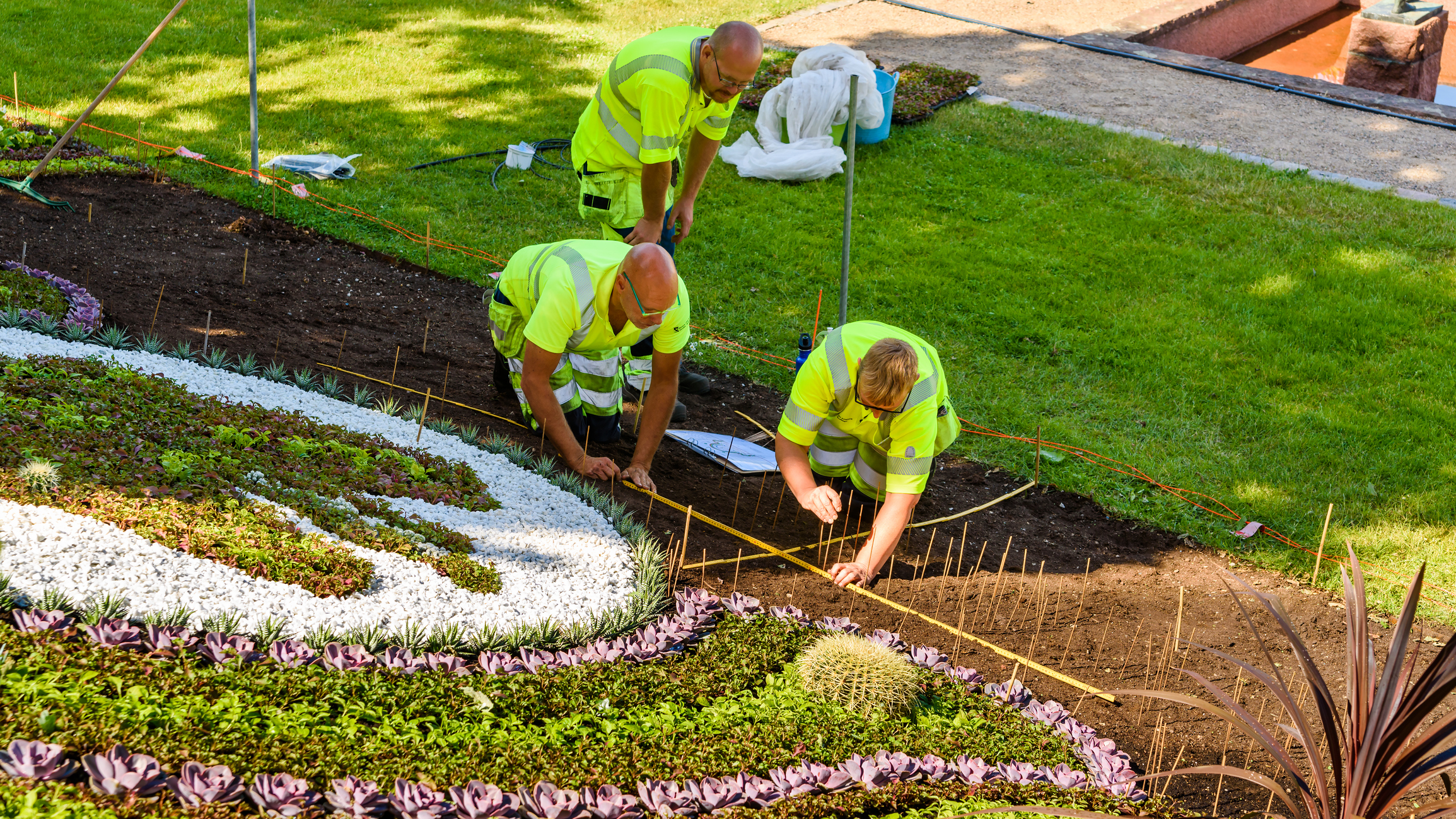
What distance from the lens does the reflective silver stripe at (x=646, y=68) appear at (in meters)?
4.95

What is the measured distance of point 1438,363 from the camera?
256 inches

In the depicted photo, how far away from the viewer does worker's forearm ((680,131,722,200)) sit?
18.0 feet

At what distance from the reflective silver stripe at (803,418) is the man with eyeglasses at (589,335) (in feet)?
1.90

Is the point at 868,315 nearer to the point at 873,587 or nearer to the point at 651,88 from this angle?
the point at 651,88

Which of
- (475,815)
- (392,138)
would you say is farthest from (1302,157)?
(475,815)

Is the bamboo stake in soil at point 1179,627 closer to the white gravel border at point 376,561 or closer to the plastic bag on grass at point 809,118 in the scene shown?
the white gravel border at point 376,561

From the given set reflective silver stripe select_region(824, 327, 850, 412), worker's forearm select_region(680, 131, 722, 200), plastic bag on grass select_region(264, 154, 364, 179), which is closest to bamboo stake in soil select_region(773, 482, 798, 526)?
reflective silver stripe select_region(824, 327, 850, 412)

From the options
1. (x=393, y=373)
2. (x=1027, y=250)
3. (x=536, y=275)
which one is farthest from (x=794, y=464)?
(x=1027, y=250)

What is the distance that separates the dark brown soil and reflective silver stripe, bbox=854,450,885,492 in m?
0.20

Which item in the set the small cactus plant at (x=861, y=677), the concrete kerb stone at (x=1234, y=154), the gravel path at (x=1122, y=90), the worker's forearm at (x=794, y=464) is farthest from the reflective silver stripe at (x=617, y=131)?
the gravel path at (x=1122, y=90)

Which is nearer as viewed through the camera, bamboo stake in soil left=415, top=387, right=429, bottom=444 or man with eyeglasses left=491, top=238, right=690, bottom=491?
man with eyeglasses left=491, top=238, right=690, bottom=491

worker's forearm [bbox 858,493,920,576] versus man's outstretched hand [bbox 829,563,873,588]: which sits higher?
worker's forearm [bbox 858,493,920,576]

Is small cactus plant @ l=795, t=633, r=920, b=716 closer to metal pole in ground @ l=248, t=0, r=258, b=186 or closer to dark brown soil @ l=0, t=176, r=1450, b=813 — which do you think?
dark brown soil @ l=0, t=176, r=1450, b=813

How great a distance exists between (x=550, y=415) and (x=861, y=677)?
1767mm
